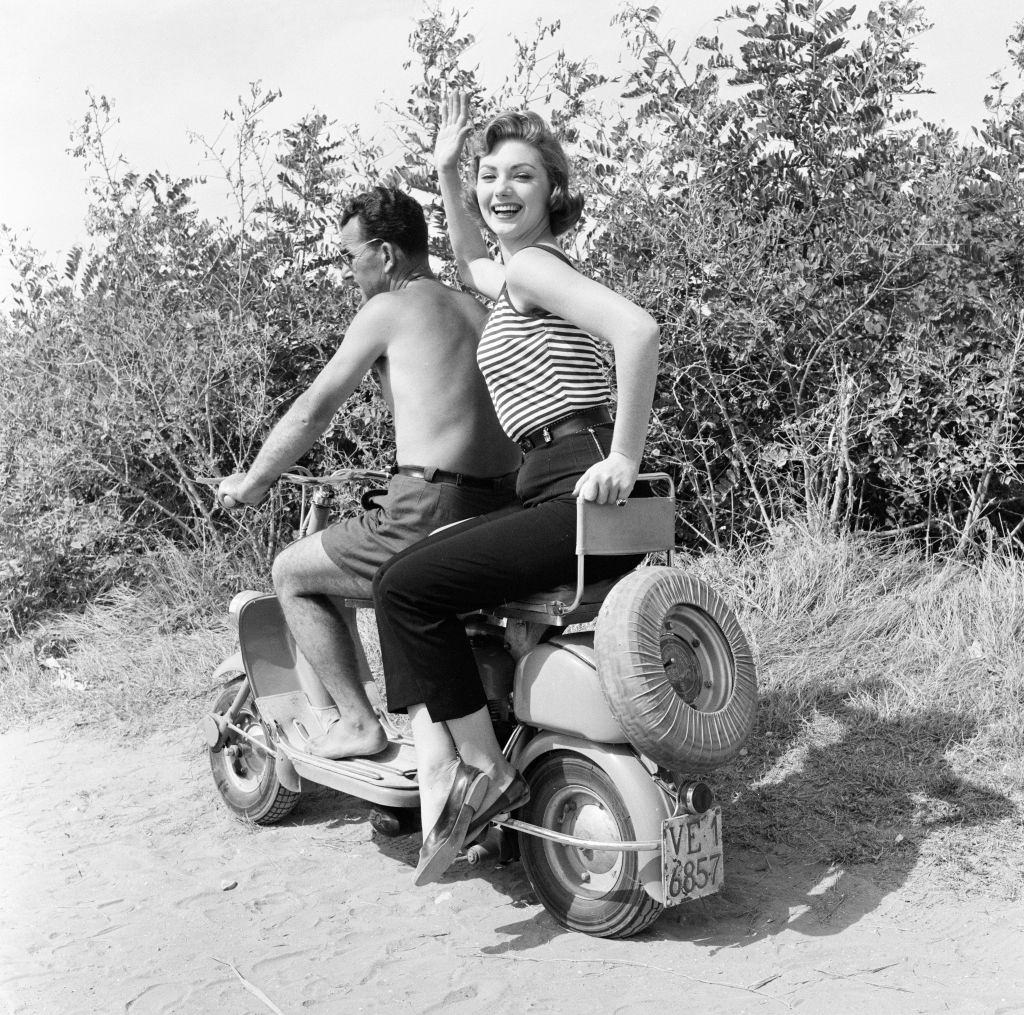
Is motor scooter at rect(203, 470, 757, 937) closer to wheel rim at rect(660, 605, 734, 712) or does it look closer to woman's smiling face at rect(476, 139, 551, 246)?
wheel rim at rect(660, 605, 734, 712)

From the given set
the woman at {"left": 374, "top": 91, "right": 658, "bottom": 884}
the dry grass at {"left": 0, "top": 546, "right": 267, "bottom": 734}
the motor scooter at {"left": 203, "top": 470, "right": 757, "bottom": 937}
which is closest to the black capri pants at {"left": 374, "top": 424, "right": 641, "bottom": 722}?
the woman at {"left": 374, "top": 91, "right": 658, "bottom": 884}

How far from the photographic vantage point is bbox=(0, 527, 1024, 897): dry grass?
12.5 ft

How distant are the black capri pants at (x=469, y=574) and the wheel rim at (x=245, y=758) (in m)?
1.30

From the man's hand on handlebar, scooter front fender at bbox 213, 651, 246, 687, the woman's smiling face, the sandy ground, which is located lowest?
the sandy ground

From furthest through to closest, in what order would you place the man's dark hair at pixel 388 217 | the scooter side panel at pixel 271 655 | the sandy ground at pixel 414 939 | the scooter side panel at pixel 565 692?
1. the scooter side panel at pixel 271 655
2. the man's dark hair at pixel 388 217
3. the scooter side panel at pixel 565 692
4. the sandy ground at pixel 414 939

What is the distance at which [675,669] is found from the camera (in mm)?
3201

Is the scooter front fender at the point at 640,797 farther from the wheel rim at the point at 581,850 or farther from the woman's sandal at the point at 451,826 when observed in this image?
the woman's sandal at the point at 451,826

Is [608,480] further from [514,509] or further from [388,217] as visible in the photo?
[388,217]

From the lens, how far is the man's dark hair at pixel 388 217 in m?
3.76

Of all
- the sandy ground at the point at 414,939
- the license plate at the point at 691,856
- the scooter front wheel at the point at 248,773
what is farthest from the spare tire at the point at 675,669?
the scooter front wheel at the point at 248,773

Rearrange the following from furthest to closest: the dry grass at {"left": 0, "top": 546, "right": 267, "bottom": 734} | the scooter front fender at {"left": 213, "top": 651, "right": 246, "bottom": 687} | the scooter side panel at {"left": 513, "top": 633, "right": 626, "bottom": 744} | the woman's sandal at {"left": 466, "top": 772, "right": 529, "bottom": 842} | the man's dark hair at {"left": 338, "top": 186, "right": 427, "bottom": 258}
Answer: the dry grass at {"left": 0, "top": 546, "right": 267, "bottom": 734}, the scooter front fender at {"left": 213, "top": 651, "right": 246, "bottom": 687}, the man's dark hair at {"left": 338, "top": 186, "right": 427, "bottom": 258}, the woman's sandal at {"left": 466, "top": 772, "right": 529, "bottom": 842}, the scooter side panel at {"left": 513, "top": 633, "right": 626, "bottom": 744}

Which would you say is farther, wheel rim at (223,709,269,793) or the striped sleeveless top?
wheel rim at (223,709,269,793)

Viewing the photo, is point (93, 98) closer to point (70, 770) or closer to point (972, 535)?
point (70, 770)

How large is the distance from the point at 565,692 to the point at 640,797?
13.0 inches
